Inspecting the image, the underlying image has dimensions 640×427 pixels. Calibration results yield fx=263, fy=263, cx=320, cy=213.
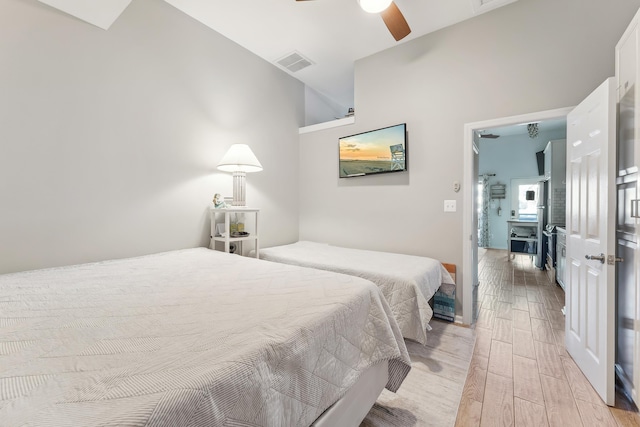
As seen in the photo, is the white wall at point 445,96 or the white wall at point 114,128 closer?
the white wall at point 114,128

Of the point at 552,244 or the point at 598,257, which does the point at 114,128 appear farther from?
the point at 552,244

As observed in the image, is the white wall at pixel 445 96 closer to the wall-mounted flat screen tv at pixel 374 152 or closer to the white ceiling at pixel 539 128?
the wall-mounted flat screen tv at pixel 374 152

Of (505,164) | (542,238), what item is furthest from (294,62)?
(505,164)

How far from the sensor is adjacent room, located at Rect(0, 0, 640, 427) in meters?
0.84

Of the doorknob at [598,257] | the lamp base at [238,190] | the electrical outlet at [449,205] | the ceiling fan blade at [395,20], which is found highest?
Answer: the ceiling fan blade at [395,20]

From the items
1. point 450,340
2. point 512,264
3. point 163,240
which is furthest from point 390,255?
point 512,264

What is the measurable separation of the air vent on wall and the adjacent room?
0.03 metres

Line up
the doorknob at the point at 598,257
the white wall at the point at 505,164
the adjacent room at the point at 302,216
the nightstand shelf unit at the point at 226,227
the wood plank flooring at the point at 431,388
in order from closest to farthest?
the adjacent room at the point at 302,216, the wood plank flooring at the point at 431,388, the doorknob at the point at 598,257, the nightstand shelf unit at the point at 226,227, the white wall at the point at 505,164

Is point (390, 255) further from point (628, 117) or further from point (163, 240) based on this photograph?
point (163, 240)

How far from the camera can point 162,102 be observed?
7.77 ft

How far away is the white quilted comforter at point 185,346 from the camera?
577mm

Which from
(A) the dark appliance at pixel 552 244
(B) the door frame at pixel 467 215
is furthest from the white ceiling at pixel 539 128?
(B) the door frame at pixel 467 215

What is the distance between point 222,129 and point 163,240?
1298 mm

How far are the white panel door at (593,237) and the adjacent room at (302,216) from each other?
0.06 feet
